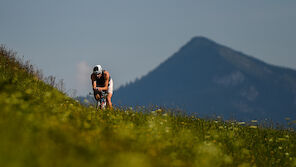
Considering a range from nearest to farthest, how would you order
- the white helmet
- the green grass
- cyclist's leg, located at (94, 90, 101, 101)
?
the green grass
the white helmet
cyclist's leg, located at (94, 90, 101, 101)

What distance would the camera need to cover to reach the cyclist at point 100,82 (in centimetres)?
1139

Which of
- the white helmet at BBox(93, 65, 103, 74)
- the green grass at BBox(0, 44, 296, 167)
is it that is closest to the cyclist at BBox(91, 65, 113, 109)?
the white helmet at BBox(93, 65, 103, 74)

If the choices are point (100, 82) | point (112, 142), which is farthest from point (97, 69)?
point (112, 142)

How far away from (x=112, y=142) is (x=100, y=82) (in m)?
7.02

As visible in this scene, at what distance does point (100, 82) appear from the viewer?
468 inches

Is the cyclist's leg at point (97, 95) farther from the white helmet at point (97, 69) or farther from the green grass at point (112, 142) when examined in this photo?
the green grass at point (112, 142)

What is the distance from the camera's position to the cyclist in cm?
1139

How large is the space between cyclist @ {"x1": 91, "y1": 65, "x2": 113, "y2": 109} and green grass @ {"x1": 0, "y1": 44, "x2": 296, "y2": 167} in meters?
2.04

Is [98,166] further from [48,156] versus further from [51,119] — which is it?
[51,119]

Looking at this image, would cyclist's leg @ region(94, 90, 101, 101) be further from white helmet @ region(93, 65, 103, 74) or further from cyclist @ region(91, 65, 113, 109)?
white helmet @ region(93, 65, 103, 74)

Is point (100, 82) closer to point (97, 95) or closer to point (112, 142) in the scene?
point (97, 95)

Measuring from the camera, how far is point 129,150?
501 cm

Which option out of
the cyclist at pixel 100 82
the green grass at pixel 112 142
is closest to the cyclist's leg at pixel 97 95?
the cyclist at pixel 100 82

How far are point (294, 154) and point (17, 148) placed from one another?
6.36 m
